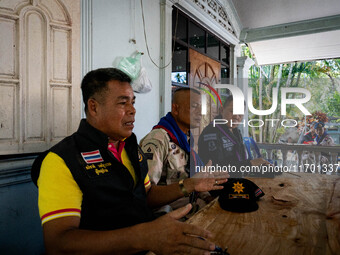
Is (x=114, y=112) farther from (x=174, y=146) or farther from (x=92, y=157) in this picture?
(x=174, y=146)

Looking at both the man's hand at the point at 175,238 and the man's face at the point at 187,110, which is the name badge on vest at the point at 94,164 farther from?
the man's face at the point at 187,110

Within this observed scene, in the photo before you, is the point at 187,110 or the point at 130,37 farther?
the point at 130,37

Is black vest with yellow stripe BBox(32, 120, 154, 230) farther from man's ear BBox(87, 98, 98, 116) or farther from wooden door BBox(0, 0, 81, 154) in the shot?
wooden door BBox(0, 0, 81, 154)

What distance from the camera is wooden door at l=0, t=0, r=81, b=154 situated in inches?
58.9

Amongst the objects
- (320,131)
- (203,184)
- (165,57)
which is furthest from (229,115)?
(320,131)

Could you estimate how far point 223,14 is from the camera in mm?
4773

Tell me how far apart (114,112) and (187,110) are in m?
0.89

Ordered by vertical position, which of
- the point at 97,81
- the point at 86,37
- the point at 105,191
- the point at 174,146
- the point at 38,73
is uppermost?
the point at 86,37

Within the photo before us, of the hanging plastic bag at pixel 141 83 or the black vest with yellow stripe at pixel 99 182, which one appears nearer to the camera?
the black vest with yellow stripe at pixel 99 182

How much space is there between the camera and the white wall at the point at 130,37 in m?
2.17

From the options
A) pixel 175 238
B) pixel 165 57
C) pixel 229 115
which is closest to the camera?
pixel 175 238

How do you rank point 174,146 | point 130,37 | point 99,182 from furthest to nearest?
point 130,37 < point 174,146 < point 99,182

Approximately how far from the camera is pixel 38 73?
1.63 metres

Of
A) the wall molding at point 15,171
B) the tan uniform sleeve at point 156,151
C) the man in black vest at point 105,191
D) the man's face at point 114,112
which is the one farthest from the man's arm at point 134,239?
the wall molding at point 15,171
